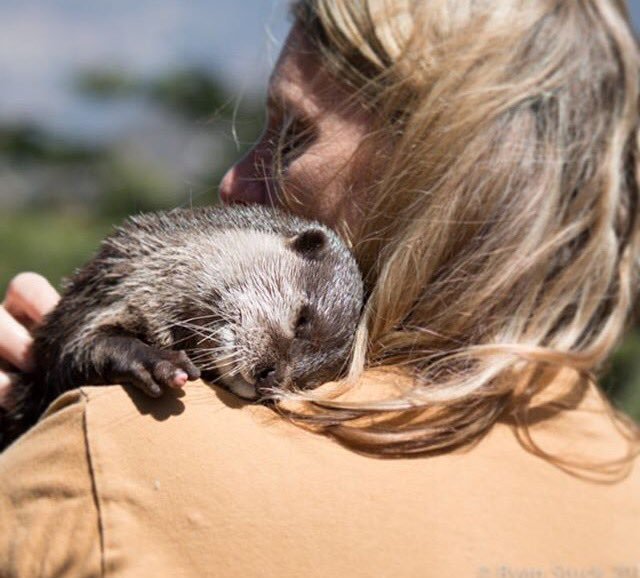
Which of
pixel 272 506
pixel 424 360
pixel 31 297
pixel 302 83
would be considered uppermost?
pixel 302 83

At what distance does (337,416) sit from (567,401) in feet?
1.80

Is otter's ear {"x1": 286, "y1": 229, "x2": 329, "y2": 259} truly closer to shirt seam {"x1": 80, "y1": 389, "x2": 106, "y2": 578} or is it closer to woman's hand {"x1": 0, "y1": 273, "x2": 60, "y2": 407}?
woman's hand {"x1": 0, "y1": 273, "x2": 60, "y2": 407}

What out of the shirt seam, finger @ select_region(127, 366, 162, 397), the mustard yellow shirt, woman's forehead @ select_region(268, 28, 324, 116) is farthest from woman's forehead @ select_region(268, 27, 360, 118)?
the shirt seam

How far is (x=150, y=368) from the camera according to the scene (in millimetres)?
2305

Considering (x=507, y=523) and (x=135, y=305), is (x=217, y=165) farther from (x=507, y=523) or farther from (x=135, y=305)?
(x=507, y=523)

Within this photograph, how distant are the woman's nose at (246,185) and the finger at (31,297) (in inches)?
27.3

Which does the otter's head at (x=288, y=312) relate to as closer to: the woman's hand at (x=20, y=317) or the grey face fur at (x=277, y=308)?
the grey face fur at (x=277, y=308)

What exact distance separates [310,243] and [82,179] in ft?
41.2

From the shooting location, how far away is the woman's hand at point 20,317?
3.19 meters

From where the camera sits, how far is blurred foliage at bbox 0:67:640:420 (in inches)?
454

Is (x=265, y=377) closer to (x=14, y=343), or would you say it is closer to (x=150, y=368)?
(x=150, y=368)

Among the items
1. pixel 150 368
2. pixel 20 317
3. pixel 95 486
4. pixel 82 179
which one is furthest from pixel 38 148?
pixel 95 486

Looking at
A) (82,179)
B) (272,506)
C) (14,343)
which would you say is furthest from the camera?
(82,179)

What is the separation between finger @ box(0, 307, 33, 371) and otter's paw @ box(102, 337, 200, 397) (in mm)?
718
